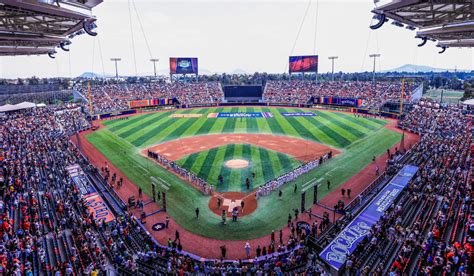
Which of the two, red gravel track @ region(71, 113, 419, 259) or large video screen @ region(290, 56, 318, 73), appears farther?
large video screen @ region(290, 56, 318, 73)

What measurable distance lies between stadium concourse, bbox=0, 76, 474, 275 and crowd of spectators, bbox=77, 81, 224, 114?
4192cm

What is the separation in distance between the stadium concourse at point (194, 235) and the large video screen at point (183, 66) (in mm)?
59960

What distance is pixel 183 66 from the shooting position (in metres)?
83.8

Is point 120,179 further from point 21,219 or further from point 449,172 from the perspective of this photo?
point 449,172

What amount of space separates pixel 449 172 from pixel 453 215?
8.59 meters

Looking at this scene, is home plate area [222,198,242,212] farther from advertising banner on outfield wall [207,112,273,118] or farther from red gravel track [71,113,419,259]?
advertising banner on outfield wall [207,112,273,118]

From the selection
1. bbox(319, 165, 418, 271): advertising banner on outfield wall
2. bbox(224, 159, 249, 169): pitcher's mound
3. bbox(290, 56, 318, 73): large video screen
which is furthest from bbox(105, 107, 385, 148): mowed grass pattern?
bbox(290, 56, 318, 73): large video screen

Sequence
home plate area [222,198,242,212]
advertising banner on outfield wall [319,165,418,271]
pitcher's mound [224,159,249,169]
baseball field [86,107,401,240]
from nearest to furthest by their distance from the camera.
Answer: advertising banner on outfield wall [319,165,418,271], baseball field [86,107,401,240], home plate area [222,198,242,212], pitcher's mound [224,159,249,169]

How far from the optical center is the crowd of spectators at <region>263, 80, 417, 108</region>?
6231cm

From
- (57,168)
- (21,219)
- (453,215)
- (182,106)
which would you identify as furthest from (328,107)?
(21,219)

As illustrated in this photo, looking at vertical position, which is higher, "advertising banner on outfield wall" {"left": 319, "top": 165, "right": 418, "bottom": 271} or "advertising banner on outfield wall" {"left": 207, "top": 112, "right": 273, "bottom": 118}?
"advertising banner on outfield wall" {"left": 207, "top": 112, "right": 273, "bottom": 118}

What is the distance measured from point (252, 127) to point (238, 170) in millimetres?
21032

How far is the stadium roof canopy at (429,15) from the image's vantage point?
11.4 metres

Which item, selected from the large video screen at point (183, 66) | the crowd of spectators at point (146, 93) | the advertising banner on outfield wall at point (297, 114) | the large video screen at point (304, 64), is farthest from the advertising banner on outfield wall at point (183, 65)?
the advertising banner on outfield wall at point (297, 114)
